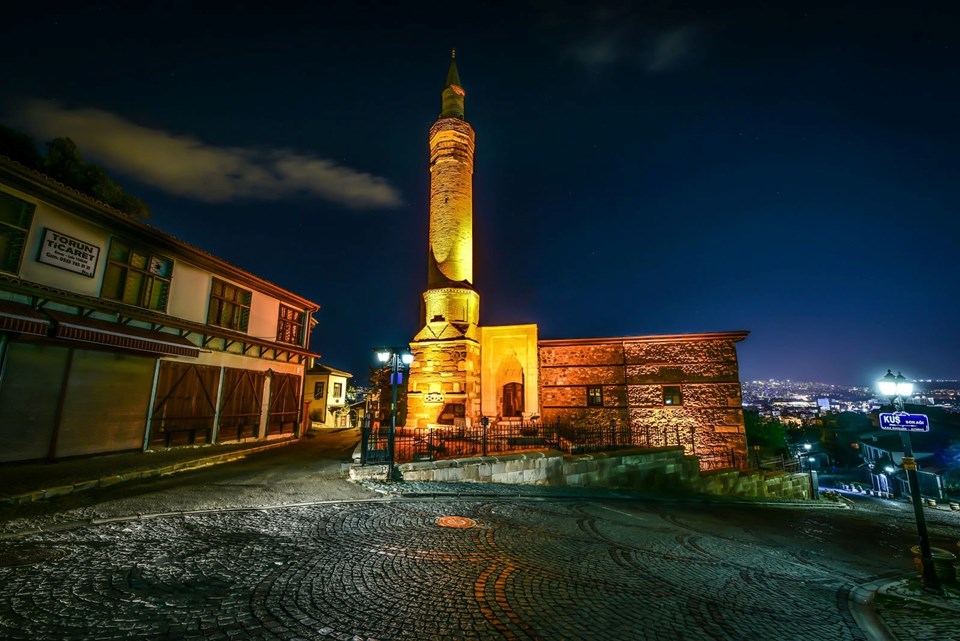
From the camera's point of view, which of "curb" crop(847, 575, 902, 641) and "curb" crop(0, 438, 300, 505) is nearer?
"curb" crop(847, 575, 902, 641)

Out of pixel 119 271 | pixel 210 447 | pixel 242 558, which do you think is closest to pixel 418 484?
pixel 242 558

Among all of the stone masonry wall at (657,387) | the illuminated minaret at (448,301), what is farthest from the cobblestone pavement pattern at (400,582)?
the stone masonry wall at (657,387)

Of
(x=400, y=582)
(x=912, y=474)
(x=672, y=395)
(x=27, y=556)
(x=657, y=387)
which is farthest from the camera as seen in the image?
(x=657, y=387)

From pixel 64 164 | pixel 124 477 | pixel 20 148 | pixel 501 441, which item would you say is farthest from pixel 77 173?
pixel 501 441

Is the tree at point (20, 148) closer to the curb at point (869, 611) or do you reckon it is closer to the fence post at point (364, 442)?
the fence post at point (364, 442)

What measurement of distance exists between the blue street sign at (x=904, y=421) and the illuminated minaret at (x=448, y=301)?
14224 mm

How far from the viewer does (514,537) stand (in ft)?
21.5

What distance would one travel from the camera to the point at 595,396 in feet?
65.8

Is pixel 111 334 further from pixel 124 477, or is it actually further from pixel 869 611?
pixel 869 611

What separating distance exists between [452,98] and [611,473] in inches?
837

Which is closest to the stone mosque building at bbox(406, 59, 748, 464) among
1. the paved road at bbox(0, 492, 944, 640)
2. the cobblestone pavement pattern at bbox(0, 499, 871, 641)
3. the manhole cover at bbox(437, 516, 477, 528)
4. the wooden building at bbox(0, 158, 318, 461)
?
the wooden building at bbox(0, 158, 318, 461)

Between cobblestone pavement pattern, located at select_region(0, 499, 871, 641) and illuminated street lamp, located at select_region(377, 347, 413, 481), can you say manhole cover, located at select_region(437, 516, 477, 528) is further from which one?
illuminated street lamp, located at select_region(377, 347, 413, 481)

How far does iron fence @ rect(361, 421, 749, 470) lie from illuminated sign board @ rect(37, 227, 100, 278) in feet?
30.6

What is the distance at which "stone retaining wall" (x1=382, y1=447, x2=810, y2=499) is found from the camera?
1127cm
